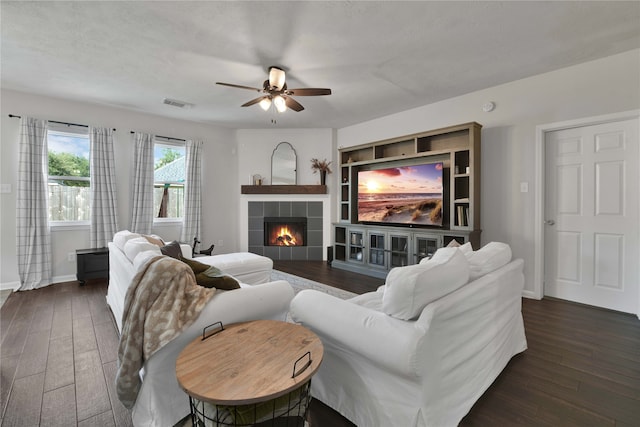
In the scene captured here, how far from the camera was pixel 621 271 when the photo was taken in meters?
2.97

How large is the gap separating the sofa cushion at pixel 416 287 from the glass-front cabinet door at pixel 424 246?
2.43 metres

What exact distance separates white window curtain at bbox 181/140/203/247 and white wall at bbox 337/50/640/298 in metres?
4.07

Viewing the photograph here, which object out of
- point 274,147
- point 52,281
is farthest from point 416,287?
point 52,281

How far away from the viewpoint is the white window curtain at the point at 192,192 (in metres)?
5.14

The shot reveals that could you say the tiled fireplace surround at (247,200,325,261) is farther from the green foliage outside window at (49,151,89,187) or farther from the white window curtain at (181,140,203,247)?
the green foliage outside window at (49,151,89,187)

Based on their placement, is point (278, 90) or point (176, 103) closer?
point (278, 90)

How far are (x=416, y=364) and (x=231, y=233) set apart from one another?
5.12 meters

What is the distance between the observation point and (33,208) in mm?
3867

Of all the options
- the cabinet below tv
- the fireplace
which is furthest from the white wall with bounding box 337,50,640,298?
the fireplace

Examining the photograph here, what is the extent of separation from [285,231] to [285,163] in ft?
4.40

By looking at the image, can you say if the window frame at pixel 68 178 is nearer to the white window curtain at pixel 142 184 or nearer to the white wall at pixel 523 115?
the white window curtain at pixel 142 184

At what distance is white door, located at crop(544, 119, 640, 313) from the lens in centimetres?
292

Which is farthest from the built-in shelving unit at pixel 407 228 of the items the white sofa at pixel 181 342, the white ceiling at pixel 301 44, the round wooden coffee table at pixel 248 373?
the round wooden coffee table at pixel 248 373

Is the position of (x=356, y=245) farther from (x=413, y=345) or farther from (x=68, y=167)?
(x=68, y=167)
